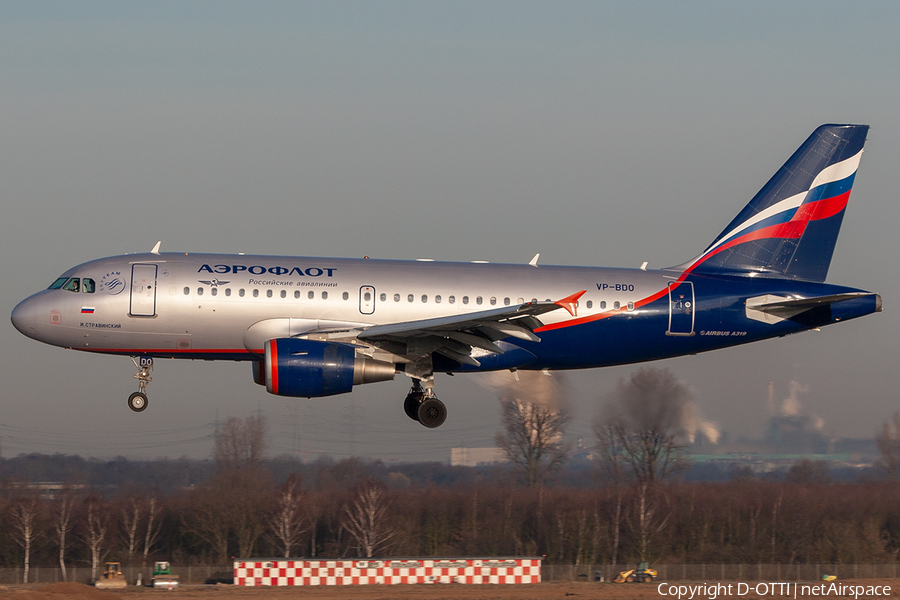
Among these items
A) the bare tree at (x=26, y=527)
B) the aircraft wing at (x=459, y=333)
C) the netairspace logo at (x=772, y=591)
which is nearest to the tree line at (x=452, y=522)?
the bare tree at (x=26, y=527)

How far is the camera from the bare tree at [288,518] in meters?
56.9

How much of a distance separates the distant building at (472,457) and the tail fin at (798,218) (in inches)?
1270

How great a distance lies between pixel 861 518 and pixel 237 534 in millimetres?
33910

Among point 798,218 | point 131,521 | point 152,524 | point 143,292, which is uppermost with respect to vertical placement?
point 798,218

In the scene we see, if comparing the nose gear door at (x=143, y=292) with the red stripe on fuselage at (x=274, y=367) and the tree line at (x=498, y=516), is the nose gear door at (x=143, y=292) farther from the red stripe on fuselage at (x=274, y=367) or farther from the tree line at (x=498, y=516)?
the tree line at (x=498, y=516)

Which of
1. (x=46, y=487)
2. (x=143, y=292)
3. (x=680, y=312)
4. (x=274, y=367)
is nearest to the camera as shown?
(x=274, y=367)

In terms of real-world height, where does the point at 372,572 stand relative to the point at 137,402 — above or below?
below

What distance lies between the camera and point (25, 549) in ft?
184

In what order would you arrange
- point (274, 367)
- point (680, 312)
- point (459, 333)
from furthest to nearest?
point (680, 312)
point (459, 333)
point (274, 367)

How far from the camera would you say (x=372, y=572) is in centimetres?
3988

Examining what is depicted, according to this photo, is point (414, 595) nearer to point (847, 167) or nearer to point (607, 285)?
point (607, 285)

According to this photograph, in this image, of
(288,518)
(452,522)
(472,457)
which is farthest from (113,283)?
(472,457)

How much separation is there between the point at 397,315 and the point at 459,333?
187 centimetres

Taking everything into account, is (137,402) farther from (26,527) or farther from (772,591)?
(26,527)
